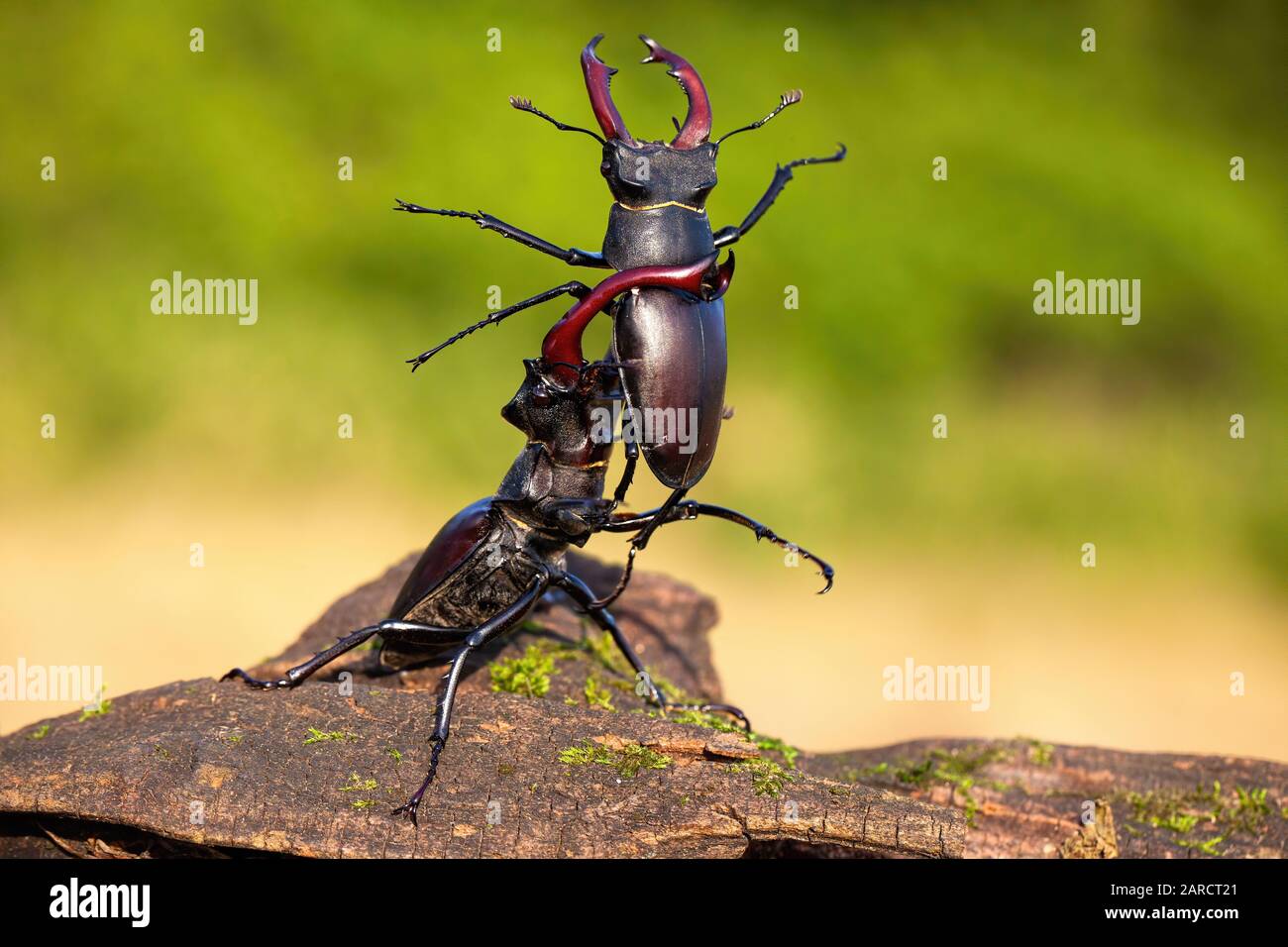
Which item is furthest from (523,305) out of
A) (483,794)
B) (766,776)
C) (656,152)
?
(766,776)

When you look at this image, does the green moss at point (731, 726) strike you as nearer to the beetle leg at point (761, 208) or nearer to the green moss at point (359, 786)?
the green moss at point (359, 786)

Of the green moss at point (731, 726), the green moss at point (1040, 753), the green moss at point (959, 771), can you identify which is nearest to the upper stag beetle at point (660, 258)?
the green moss at point (731, 726)

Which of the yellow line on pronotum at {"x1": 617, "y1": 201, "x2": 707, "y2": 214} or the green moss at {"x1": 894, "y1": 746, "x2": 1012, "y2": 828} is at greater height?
the yellow line on pronotum at {"x1": 617, "y1": 201, "x2": 707, "y2": 214}

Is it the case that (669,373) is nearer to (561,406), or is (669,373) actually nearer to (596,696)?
(561,406)

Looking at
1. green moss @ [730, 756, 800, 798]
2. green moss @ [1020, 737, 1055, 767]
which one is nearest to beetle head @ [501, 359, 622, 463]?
green moss @ [730, 756, 800, 798]

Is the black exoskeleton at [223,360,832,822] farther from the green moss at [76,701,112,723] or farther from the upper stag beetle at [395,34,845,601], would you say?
the green moss at [76,701,112,723]

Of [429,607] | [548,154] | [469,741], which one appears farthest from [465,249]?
[469,741]

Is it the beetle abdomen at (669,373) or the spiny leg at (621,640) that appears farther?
the spiny leg at (621,640)
